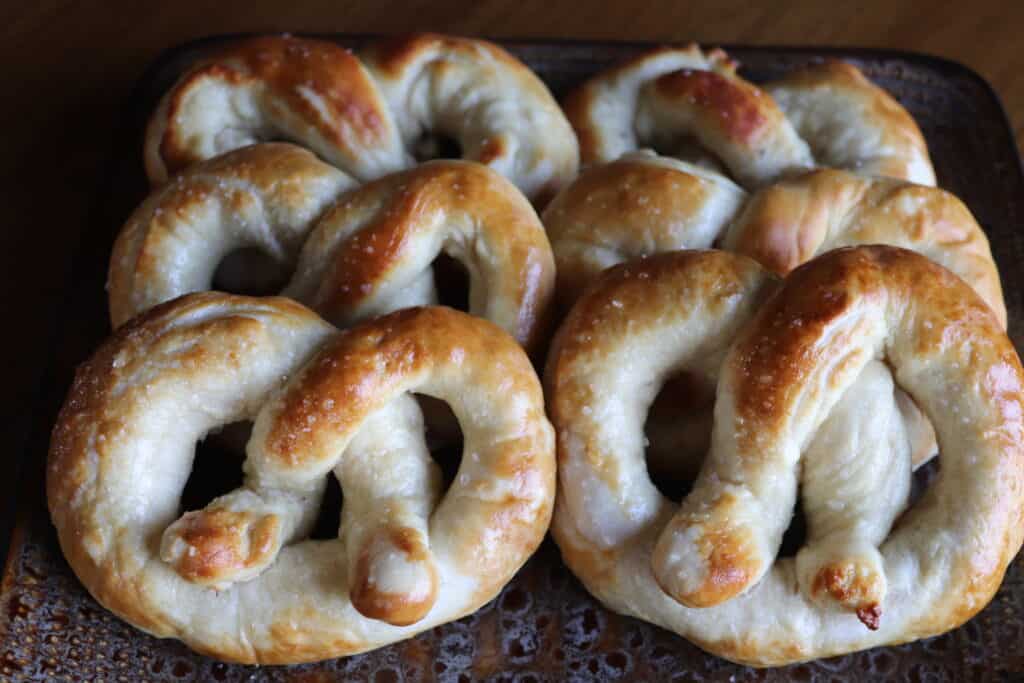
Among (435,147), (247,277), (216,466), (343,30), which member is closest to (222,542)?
(216,466)

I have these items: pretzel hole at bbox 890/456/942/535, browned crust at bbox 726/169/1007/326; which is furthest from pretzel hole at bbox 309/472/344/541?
pretzel hole at bbox 890/456/942/535

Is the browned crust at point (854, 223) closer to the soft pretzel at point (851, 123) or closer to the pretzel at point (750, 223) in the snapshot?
the pretzel at point (750, 223)

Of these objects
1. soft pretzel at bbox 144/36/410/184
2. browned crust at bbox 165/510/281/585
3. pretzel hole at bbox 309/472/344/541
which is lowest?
pretzel hole at bbox 309/472/344/541

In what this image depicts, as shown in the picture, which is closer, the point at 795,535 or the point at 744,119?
the point at 795,535

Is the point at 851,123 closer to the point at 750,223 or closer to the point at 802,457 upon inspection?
the point at 750,223

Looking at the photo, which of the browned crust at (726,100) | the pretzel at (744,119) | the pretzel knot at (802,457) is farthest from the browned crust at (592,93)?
the pretzel knot at (802,457)

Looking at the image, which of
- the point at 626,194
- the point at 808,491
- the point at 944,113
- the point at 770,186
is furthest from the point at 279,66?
the point at 944,113

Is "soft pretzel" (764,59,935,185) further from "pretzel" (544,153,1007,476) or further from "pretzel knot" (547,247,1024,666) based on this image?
"pretzel knot" (547,247,1024,666)
